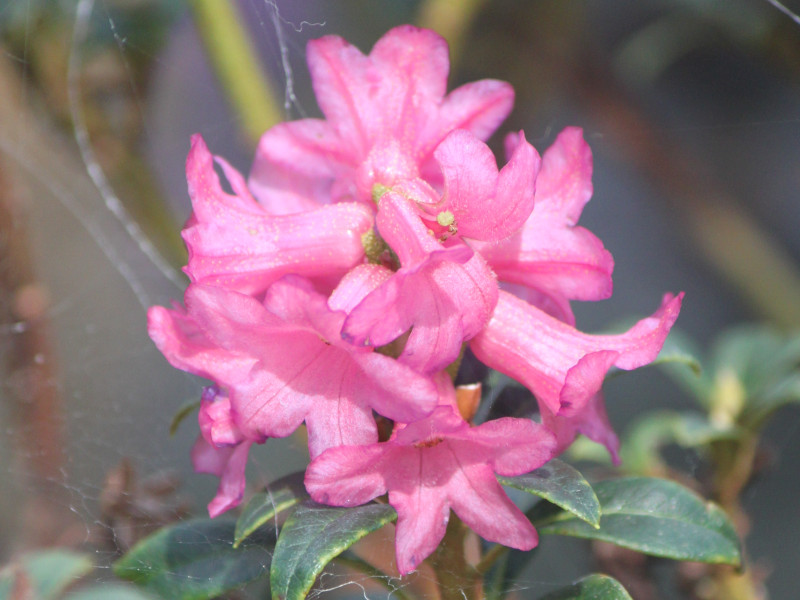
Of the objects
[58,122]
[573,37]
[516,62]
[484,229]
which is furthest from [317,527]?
[573,37]

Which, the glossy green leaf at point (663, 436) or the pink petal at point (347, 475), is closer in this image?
the pink petal at point (347, 475)

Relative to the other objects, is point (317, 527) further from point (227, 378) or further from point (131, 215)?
point (131, 215)

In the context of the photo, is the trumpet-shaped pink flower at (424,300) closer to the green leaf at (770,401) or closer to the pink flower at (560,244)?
the pink flower at (560,244)

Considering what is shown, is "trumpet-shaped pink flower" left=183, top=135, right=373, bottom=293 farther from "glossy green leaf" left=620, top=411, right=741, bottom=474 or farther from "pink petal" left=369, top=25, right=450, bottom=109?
"glossy green leaf" left=620, top=411, right=741, bottom=474

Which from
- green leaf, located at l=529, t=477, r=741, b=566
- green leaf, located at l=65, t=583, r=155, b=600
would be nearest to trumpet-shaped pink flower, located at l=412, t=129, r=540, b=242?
green leaf, located at l=529, t=477, r=741, b=566

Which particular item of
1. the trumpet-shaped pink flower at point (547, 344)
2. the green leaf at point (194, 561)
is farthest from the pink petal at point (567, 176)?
the green leaf at point (194, 561)

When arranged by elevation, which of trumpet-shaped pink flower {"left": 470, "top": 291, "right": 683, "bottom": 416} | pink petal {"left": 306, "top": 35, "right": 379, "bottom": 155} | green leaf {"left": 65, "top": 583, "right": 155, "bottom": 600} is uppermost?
pink petal {"left": 306, "top": 35, "right": 379, "bottom": 155}
